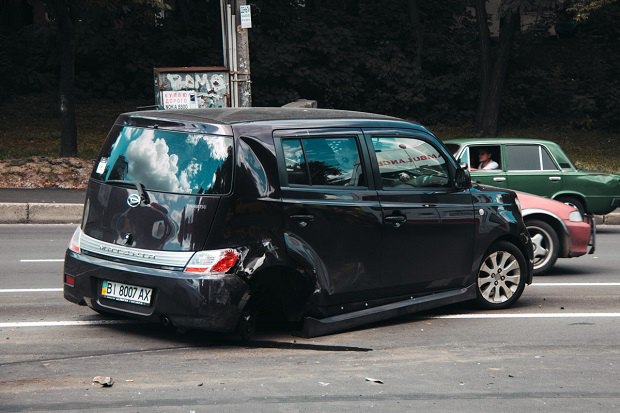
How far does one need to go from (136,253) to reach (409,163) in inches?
95.7

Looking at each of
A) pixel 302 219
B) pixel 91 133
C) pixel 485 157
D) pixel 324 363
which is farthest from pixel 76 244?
pixel 91 133

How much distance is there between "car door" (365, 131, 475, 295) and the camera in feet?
28.2

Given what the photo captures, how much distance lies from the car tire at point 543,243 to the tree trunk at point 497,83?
15.2 m

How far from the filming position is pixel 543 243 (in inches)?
462

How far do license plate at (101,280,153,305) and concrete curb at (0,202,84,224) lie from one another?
8719 millimetres

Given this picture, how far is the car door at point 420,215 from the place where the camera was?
8.59 metres

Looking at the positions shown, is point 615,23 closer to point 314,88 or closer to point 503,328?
point 314,88

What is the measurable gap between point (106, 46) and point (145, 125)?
21.0 metres

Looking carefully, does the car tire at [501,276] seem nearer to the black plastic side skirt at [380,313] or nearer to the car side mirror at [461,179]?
the black plastic side skirt at [380,313]

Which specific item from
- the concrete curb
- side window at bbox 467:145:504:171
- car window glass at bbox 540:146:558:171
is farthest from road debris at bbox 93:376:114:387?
car window glass at bbox 540:146:558:171

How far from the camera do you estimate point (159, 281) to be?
758 centimetres

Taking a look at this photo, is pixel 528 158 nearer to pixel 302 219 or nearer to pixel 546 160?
pixel 546 160

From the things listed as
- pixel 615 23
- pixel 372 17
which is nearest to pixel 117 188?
pixel 372 17

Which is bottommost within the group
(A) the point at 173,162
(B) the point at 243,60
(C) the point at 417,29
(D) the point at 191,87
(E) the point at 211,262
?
(E) the point at 211,262
